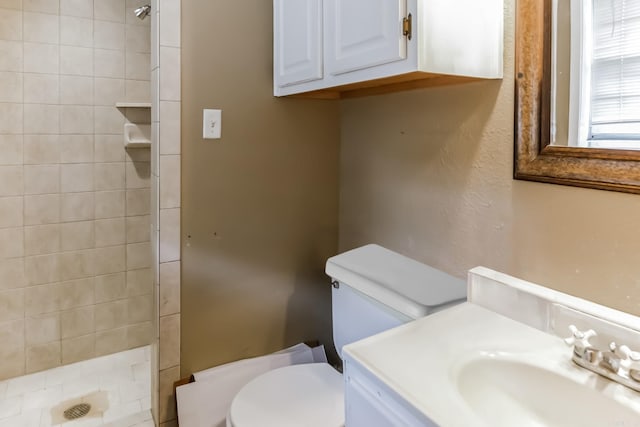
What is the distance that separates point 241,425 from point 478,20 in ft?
4.18

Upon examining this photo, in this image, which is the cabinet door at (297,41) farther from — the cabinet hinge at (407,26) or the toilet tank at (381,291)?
the toilet tank at (381,291)

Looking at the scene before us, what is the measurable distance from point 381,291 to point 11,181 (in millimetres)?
1996

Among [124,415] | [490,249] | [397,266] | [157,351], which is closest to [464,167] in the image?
[490,249]

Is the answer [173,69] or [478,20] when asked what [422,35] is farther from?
[173,69]

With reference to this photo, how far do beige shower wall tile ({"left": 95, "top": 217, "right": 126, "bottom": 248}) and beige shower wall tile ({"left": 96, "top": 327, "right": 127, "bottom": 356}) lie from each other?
52 cm

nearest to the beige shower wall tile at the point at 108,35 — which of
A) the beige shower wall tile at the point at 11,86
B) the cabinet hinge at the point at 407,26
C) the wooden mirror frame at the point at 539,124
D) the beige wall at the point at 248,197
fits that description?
the beige shower wall tile at the point at 11,86

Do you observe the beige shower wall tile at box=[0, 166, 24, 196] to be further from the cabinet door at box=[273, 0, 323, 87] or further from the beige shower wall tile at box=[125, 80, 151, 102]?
→ the cabinet door at box=[273, 0, 323, 87]

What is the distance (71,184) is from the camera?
227 cm

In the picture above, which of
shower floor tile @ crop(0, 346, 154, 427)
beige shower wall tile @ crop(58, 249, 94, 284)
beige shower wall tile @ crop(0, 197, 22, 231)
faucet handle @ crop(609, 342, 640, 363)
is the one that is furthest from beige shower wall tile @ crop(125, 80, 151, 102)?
faucet handle @ crop(609, 342, 640, 363)

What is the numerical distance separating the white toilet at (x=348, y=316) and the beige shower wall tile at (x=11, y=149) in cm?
172

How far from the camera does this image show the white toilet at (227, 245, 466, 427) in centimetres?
116

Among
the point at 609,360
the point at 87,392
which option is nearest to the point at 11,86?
the point at 87,392

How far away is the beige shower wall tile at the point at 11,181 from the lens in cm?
211

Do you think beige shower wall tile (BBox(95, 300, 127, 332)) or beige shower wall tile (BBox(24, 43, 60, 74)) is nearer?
beige shower wall tile (BBox(24, 43, 60, 74))
